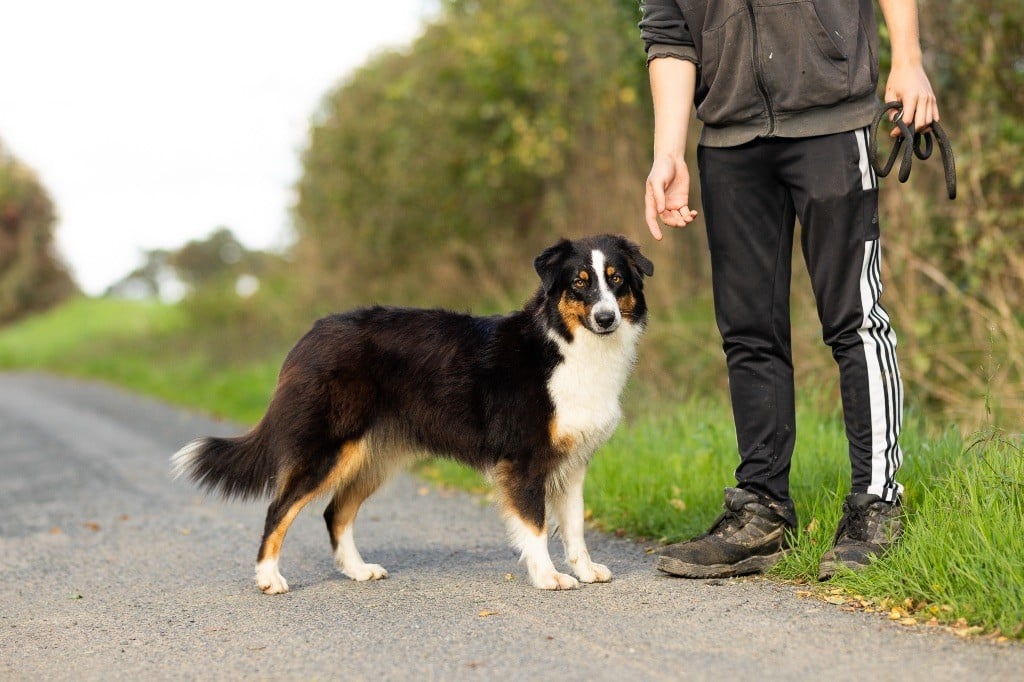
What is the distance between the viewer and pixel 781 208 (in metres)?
4.18

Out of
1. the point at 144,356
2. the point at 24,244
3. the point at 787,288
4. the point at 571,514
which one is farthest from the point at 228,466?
the point at 24,244

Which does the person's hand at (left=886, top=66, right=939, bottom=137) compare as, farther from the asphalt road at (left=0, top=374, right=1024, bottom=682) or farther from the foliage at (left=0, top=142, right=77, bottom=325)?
the foliage at (left=0, top=142, right=77, bottom=325)

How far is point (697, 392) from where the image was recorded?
7547mm

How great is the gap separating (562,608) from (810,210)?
1725mm

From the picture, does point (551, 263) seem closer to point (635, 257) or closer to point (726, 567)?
point (635, 257)

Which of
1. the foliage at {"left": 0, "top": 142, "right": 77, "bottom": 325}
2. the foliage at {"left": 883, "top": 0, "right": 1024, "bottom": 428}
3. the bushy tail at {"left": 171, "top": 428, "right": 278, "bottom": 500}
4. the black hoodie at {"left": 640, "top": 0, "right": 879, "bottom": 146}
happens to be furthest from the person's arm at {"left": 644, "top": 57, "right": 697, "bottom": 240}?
the foliage at {"left": 0, "top": 142, "right": 77, "bottom": 325}

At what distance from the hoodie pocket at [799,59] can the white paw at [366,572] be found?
8.23 feet

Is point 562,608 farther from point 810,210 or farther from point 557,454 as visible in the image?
point 810,210

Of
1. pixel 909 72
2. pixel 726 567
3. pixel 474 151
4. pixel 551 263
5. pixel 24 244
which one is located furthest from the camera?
pixel 24 244

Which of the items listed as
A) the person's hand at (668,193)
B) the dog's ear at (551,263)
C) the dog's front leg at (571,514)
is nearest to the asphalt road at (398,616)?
the dog's front leg at (571,514)

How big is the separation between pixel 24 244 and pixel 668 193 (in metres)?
35.9

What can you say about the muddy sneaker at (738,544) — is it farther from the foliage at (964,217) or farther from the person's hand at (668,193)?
the foliage at (964,217)

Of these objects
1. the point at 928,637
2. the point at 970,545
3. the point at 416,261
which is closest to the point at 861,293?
the point at 970,545

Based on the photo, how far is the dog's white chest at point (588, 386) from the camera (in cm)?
440
